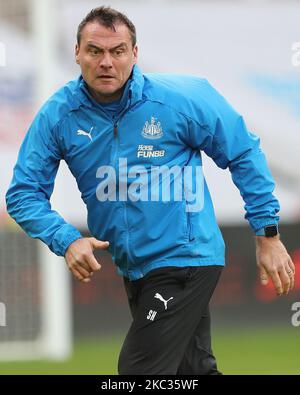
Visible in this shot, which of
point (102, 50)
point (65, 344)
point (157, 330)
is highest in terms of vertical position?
point (102, 50)

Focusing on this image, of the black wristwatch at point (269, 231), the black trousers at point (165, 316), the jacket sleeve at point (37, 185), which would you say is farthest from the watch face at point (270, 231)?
the jacket sleeve at point (37, 185)

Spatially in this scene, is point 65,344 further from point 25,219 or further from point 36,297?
point 25,219

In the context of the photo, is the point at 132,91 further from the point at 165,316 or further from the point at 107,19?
the point at 165,316

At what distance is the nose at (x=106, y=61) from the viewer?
591 centimetres

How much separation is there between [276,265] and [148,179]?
0.80m

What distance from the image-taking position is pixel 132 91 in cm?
600

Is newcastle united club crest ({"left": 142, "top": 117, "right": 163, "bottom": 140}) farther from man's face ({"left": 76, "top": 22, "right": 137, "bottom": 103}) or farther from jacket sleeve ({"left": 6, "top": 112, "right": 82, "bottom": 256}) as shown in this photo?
jacket sleeve ({"left": 6, "top": 112, "right": 82, "bottom": 256})

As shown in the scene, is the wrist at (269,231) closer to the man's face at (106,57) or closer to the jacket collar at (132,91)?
the jacket collar at (132,91)

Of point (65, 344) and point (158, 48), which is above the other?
point (158, 48)
